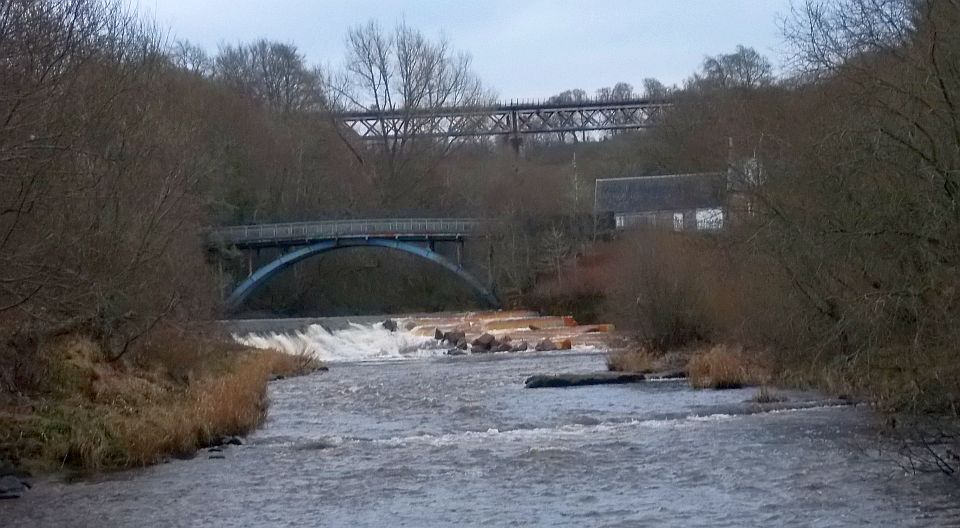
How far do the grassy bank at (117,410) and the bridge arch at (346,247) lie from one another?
119 ft

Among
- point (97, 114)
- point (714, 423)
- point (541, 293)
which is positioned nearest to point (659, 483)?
point (714, 423)

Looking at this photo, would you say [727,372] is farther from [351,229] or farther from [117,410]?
[351,229]

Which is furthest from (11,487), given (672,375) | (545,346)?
(545,346)

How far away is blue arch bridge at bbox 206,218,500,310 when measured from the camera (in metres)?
59.3

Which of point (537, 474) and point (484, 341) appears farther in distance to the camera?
point (484, 341)

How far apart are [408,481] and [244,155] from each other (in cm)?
4598

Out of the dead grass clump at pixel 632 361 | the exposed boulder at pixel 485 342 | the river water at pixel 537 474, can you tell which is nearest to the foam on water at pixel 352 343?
the exposed boulder at pixel 485 342

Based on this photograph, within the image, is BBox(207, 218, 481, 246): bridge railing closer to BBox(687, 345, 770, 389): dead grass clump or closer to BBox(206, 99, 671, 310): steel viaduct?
BBox(206, 99, 671, 310): steel viaduct

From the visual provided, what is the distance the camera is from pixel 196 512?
13094 mm

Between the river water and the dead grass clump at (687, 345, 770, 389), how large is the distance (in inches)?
43.5

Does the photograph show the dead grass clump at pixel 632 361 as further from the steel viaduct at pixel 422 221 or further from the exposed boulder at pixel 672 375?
the steel viaduct at pixel 422 221

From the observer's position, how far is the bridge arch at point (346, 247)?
5997cm

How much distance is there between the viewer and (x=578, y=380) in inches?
1053

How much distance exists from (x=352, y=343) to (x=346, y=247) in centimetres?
1584
